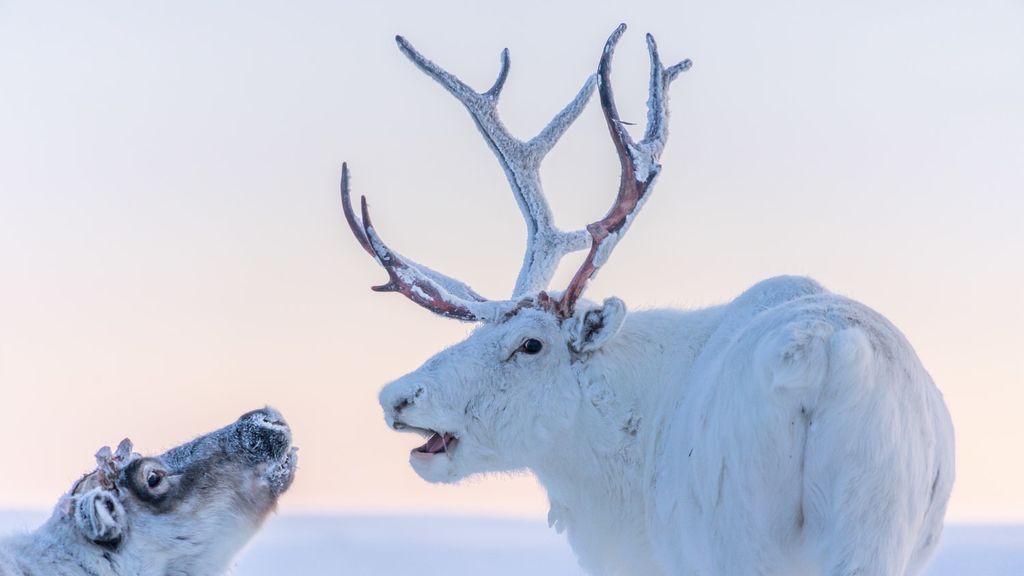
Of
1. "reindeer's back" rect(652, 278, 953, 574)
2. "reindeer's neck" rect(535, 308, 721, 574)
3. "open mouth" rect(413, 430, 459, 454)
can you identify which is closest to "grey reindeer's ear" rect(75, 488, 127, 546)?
"open mouth" rect(413, 430, 459, 454)

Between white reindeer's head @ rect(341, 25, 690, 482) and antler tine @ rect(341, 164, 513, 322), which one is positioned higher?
antler tine @ rect(341, 164, 513, 322)

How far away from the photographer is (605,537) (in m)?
6.98

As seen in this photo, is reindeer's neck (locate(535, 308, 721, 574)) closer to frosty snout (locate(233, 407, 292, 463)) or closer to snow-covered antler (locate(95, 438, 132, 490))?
frosty snout (locate(233, 407, 292, 463))

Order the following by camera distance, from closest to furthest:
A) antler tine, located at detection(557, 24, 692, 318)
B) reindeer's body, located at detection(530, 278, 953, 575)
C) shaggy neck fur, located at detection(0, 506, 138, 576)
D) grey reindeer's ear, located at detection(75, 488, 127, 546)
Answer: reindeer's body, located at detection(530, 278, 953, 575) → shaggy neck fur, located at detection(0, 506, 138, 576) → grey reindeer's ear, located at detection(75, 488, 127, 546) → antler tine, located at detection(557, 24, 692, 318)

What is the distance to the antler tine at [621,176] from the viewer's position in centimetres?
711

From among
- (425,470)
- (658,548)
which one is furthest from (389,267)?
(658,548)

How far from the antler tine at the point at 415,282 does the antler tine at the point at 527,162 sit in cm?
52

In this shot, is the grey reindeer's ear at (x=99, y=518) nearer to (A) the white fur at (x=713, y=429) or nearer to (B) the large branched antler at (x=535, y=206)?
(A) the white fur at (x=713, y=429)

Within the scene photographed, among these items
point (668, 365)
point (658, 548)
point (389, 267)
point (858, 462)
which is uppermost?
point (389, 267)

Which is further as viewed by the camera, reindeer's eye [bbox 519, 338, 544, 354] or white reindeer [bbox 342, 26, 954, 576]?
reindeer's eye [bbox 519, 338, 544, 354]

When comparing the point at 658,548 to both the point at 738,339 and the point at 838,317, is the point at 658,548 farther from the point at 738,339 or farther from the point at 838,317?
the point at 838,317

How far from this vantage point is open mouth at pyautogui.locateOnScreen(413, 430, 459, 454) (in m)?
6.91

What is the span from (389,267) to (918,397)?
11.4ft

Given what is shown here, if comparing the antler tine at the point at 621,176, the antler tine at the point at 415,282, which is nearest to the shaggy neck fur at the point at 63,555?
the antler tine at the point at 415,282
